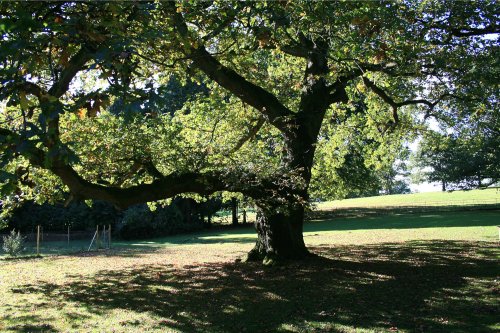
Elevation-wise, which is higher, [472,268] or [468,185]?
[468,185]

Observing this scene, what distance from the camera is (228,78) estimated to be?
12.1 metres

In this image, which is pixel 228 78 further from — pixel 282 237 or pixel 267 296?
pixel 267 296

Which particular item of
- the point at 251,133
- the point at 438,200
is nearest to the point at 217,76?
the point at 251,133

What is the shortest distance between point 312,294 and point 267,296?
947 mm

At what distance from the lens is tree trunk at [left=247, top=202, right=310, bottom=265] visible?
12375 mm

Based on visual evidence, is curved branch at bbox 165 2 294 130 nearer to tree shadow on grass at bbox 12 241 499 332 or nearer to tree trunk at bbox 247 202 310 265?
tree trunk at bbox 247 202 310 265

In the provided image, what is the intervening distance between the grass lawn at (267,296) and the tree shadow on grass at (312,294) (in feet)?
0.07

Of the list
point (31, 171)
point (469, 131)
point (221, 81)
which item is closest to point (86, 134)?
point (31, 171)

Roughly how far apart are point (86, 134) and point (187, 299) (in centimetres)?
573

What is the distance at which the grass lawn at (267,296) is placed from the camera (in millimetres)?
6891

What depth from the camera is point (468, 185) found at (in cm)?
4494

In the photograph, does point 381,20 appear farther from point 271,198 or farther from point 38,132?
point 38,132

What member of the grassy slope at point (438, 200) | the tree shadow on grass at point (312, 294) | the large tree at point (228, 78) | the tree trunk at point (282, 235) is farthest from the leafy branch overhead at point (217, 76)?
the grassy slope at point (438, 200)

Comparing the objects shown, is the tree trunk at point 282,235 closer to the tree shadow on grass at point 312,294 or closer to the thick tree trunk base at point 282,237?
the thick tree trunk base at point 282,237
